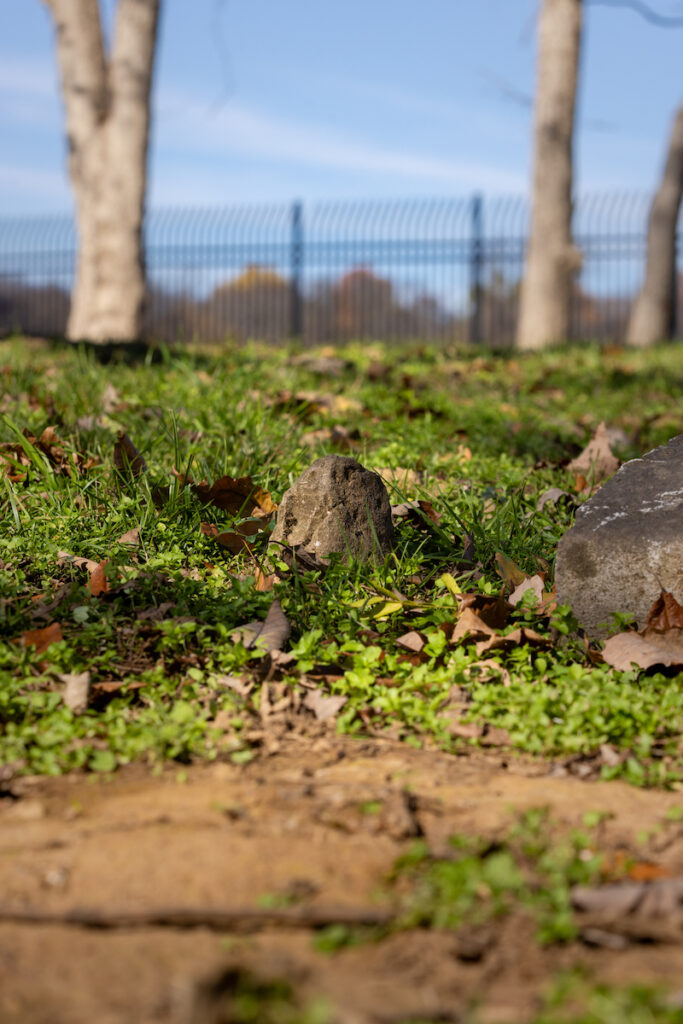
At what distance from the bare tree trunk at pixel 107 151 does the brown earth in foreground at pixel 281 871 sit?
7.37 metres

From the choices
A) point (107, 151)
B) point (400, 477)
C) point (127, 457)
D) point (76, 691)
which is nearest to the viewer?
point (76, 691)

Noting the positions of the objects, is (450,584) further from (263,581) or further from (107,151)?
(107,151)

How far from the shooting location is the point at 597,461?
4520 millimetres

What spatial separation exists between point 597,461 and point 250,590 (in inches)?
84.8

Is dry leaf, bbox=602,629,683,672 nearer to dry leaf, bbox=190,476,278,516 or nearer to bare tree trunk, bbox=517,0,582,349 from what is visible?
dry leaf, bbox=190,476,278,516

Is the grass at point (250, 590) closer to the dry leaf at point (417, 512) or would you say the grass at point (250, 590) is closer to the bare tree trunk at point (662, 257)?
the dry leaf at point (417, 512)

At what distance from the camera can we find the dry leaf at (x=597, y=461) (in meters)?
4.48

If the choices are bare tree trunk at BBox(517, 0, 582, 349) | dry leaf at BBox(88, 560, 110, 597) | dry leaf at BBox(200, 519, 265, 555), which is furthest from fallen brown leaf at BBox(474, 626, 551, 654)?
bare tree trunk at BBox(517, 0, 582, 349)

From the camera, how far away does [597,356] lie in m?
9.20

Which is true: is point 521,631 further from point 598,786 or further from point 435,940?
point 435,940

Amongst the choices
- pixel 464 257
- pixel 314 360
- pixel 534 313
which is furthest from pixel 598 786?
pixel 464 257

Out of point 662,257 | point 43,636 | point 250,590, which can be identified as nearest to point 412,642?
point 250,590

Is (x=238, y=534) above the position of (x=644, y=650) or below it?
above

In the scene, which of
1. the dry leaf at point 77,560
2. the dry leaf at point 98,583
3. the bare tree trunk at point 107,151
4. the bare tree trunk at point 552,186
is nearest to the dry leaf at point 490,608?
the dry leaf at point 98,583
